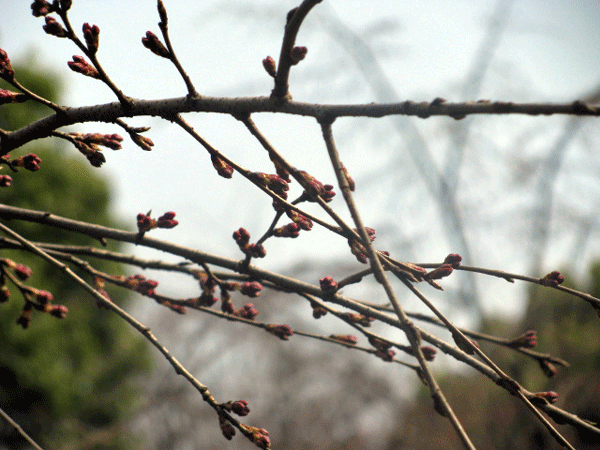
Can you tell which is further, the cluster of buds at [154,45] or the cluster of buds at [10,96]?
the cluster of buds at [10,96]

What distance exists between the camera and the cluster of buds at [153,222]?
3.69 ft

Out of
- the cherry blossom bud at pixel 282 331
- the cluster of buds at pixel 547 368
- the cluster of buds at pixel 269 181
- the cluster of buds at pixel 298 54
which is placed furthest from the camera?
the cherry blossom bud at pixel 282 331

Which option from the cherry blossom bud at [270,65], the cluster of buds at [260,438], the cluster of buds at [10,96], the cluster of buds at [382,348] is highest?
the cherry blossom bud at [270,65]

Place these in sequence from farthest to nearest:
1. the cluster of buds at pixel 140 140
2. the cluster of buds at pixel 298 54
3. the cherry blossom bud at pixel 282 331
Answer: the cherry blossom bud at pixel 282 331 < the cluster of buds at pixel 140 140 < the cluster of buds at pixel 298 54

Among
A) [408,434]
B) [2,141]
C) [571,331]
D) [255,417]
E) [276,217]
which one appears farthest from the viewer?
[255,417]

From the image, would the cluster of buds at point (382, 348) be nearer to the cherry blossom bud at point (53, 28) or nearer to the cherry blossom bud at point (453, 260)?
the cherry blossom bud at point (453, 260)

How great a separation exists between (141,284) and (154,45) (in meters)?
0.69

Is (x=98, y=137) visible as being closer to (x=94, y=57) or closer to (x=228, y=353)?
(x=94, y=57)

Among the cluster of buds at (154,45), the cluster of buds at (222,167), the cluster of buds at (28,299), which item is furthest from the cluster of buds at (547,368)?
the cluster of buds at (28,299)

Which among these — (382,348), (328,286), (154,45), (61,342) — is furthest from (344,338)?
(61,342)

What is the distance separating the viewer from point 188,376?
88 cm

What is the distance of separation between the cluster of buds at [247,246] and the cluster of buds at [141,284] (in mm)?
329

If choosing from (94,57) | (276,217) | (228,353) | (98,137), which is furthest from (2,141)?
(228,353)

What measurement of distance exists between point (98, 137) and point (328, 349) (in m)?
7.43
